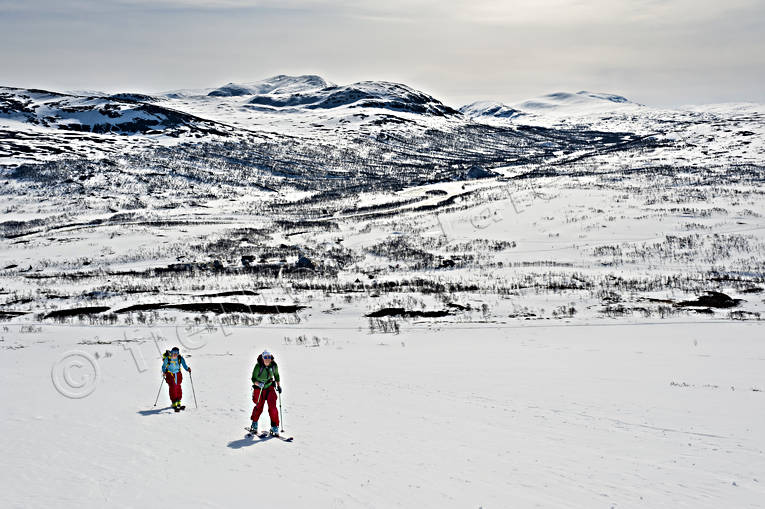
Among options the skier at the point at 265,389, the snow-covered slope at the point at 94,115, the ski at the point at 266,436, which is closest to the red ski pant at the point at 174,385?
the skier at the point at 265,389

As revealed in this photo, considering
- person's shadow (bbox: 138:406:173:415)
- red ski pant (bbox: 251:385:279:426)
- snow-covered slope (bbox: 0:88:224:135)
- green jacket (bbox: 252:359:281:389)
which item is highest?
snow-covered slope (bbox: 0:88:224:135)

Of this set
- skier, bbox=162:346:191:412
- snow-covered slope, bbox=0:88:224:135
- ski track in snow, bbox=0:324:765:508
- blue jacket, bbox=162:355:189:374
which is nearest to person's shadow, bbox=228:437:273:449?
ski track in snow, bbox=0:324:765:508

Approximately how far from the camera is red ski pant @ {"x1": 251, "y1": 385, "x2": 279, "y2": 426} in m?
10.6

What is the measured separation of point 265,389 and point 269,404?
33cm

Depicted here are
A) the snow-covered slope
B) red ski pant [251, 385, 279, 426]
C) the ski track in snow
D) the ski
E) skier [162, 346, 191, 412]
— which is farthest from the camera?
the snow-covered slope

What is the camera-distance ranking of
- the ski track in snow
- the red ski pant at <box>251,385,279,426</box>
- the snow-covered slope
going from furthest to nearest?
the snow-covered slope, the red ski pant at <box>251,385,279,426</box>, the ski track in snow

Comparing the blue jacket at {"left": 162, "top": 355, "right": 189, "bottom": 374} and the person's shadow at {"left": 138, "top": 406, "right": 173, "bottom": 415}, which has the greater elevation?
the blue jacket at {"left": 162, "top": 355, "right": 189, "bottom": 374}

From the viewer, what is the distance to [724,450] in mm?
9281

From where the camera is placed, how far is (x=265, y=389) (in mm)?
10828

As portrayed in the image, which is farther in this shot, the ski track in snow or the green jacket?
the green jacket

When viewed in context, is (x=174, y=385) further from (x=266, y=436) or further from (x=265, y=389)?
(x=266, y=436)

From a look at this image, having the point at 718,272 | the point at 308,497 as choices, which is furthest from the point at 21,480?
the point at 718,272

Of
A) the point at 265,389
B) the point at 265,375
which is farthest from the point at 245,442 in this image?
the point at 265,375

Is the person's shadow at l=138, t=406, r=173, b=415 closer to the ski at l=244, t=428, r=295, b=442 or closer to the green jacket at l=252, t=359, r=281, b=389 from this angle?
the ski at l=244, t=428, r=295, b=442
